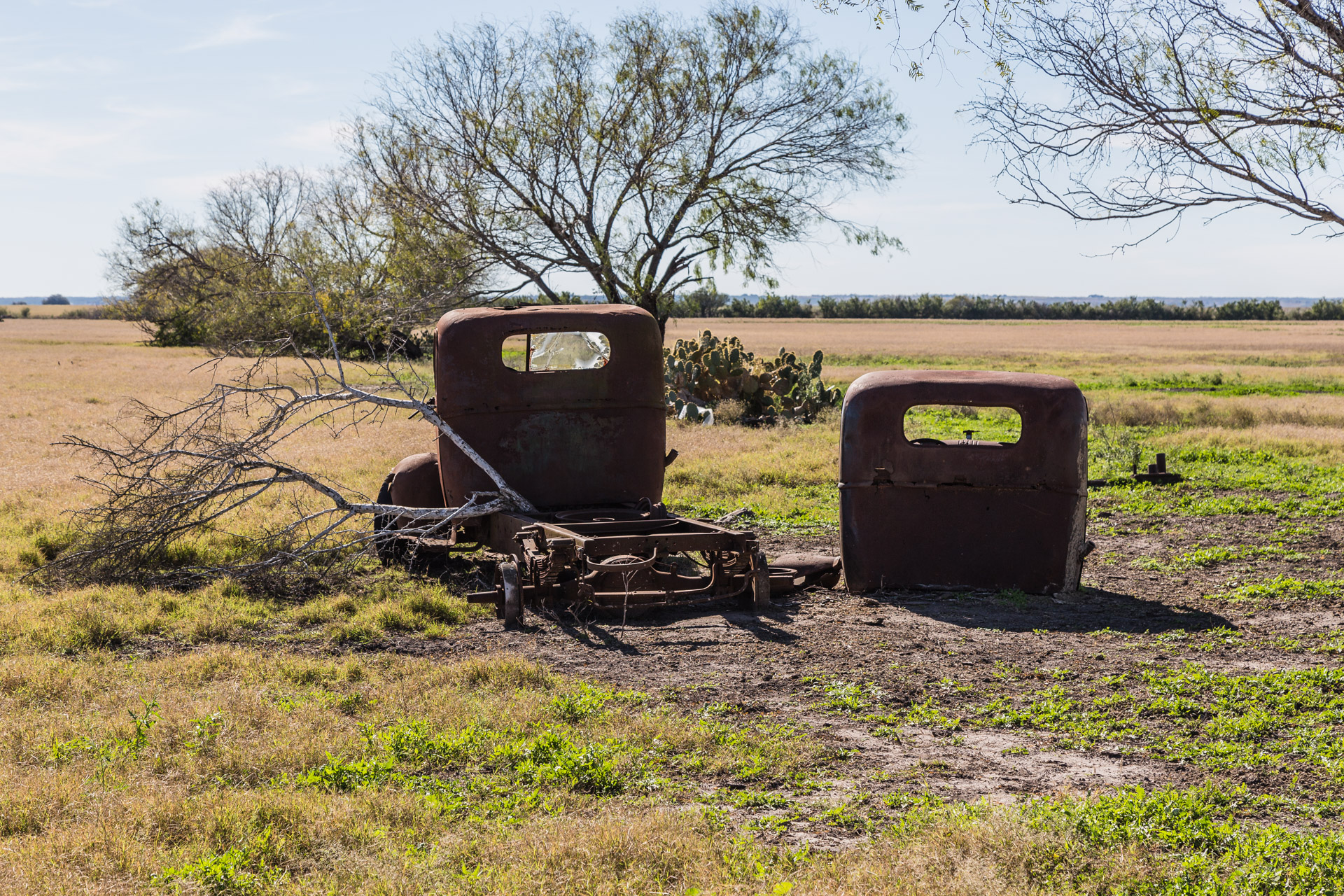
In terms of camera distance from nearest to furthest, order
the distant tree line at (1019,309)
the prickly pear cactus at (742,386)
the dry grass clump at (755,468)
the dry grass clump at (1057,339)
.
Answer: the dry grass clump at (755,468), the prickly pear cactus at (742,386), the dry grass clump at (1057,339), the distant tree line at (1019,309)

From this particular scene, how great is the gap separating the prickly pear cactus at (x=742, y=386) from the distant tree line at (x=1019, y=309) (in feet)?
273

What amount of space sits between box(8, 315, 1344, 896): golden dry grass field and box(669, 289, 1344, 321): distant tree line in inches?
3807

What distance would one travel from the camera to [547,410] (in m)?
8.30

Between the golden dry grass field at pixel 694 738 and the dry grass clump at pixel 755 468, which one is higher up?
the dry grass clump at pixel 755 468

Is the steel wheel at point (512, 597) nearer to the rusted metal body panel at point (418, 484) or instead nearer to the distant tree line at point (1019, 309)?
the rusted metal body panel at point (418, 484)

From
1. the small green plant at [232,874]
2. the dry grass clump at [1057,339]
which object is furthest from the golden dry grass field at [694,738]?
the dry grass clump at [1057,339]

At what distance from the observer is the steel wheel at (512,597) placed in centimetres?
680

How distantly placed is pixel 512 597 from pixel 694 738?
95.9 inches

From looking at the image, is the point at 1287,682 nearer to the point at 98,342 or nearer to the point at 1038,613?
the point at 1038,613

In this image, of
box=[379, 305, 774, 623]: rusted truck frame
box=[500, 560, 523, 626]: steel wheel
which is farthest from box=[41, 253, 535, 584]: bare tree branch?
box=[500, 560, 523, 626]: steel wheel

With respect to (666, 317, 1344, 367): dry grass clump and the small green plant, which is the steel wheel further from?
(666, 317, 1344, 367): dry grass clump

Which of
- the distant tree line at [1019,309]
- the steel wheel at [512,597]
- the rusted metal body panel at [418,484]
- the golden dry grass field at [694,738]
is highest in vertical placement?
the distant tree line at [1019,309]

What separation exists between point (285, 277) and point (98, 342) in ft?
95.1

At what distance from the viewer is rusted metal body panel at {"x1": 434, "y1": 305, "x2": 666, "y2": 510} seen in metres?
8.23
